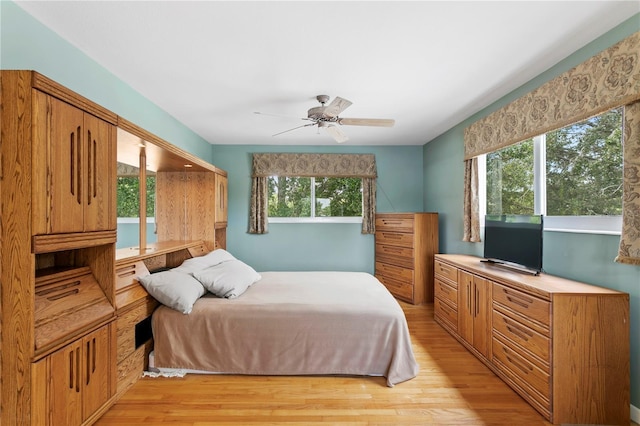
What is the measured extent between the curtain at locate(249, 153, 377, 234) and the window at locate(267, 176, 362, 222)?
184mm

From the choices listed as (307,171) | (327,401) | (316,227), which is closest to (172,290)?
(327,401)

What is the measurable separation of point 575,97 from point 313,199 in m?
3.81

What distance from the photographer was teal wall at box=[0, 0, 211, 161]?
1.77m

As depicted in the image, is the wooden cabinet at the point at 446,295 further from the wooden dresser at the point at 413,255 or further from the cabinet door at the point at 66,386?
the cabinet door at the point at 66,386

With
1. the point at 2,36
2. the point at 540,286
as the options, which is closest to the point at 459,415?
the point at 540,286

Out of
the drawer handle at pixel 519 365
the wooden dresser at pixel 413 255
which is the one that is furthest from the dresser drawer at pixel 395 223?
the drawer handle at pixel 519 365

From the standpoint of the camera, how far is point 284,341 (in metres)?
2.50

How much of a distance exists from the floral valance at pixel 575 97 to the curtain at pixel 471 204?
495 millimetres

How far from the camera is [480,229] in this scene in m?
3.66

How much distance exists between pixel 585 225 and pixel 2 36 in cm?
411

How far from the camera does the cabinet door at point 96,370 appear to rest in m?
1.78

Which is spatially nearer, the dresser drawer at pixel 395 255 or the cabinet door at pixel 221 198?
the cabinet door at pixel 221 198

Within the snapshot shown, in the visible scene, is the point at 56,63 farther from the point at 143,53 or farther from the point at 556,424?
the point at 556,424

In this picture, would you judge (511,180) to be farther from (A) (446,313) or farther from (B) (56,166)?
(B) (56,166)
